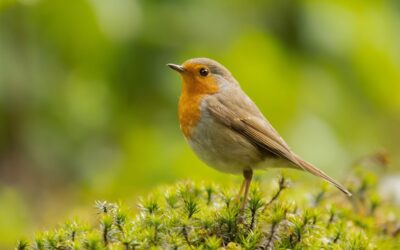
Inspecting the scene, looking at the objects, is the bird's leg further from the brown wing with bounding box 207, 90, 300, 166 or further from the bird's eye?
the bird's eye

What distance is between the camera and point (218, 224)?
298cm

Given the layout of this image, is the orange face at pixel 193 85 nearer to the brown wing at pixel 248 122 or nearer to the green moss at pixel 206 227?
the brown wing at pixel 248 122

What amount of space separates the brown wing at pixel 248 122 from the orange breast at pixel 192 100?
0.19 ft

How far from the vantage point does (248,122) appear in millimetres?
3789

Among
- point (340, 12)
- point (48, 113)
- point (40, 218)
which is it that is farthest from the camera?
point (340, 12)

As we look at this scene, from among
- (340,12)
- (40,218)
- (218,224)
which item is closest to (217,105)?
(218,224)

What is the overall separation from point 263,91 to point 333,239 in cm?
343

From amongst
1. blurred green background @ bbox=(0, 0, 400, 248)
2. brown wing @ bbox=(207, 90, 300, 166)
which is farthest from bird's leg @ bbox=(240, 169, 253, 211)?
blurred green background @ bbox=(0, 0, 400, 248)

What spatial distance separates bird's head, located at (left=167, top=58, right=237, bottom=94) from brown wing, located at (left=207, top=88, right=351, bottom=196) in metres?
0.07

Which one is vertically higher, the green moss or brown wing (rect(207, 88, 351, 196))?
brown wing (rect(207, 88, 351, 196))

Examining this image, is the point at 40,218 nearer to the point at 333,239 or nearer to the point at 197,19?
the point at 197,19

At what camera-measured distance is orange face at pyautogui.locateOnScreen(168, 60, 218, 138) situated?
3.87m

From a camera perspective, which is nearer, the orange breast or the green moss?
the green moss

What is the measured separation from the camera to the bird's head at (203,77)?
395 cm
